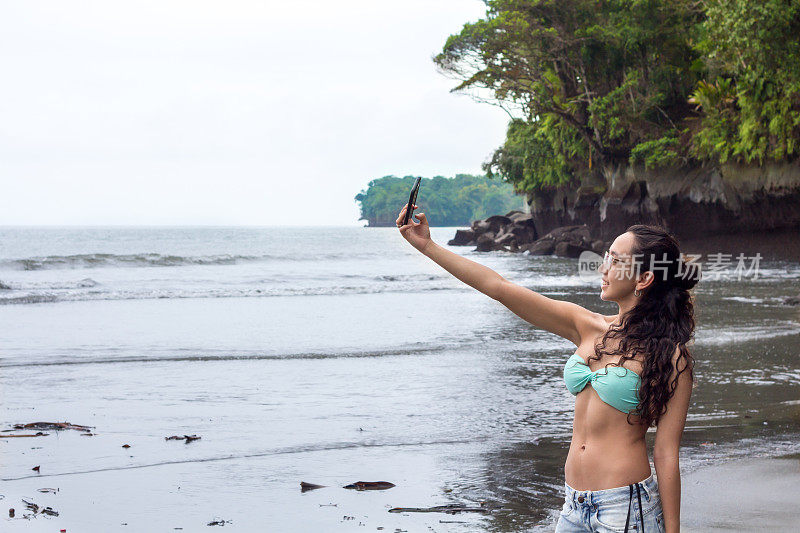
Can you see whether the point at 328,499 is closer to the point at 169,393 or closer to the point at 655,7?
the point at 169,393

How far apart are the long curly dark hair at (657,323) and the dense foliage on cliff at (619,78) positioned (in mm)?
25480

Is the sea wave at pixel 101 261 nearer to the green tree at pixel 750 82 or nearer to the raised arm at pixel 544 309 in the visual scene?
the green tree at pixel 750 82

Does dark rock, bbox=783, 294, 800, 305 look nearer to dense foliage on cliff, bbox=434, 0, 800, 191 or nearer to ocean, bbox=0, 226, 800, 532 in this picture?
ocean, bbox=0, 226, 800, 532

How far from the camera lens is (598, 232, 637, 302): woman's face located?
96.5 inches

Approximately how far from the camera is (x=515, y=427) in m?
7.03

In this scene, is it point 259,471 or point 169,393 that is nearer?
point 259,471

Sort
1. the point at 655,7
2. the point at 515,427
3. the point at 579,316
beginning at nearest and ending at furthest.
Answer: the point at 579,316, the point at 515,427, the point at 655,7

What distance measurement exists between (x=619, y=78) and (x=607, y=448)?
1363 inches

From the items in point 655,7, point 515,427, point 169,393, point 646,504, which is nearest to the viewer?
point 646,504

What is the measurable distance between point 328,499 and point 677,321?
121 inches

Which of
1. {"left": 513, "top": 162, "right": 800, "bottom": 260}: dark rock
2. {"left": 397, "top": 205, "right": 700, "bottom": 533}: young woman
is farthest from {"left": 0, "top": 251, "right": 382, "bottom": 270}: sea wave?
{"left": 397, "top": 205, "right": 700, "bottom": 533}: young woman

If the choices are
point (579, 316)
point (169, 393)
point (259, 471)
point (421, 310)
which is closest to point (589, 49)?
point (421, 310)

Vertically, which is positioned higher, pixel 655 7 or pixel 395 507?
pixel 655 7

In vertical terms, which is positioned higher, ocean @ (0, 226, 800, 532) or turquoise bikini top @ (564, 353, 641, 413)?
turquoise bikini top @ (564, 353, 641, 413)
